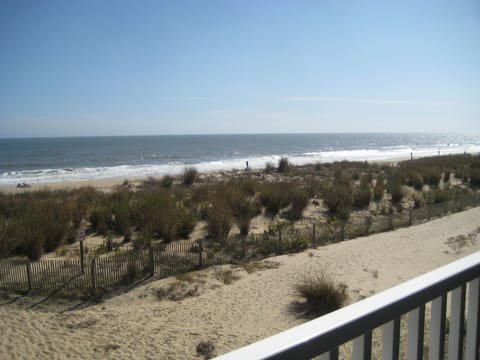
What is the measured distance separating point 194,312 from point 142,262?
2.55m

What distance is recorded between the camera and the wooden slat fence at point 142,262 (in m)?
8.01

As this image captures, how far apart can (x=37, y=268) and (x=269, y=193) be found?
1147 cm

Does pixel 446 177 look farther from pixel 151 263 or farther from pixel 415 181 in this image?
pixel 151 263

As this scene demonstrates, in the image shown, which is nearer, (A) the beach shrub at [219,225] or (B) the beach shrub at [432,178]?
(A) the beach shrub at [219,225]

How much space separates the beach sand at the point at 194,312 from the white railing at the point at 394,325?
4.92 meters

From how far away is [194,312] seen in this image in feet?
23.5

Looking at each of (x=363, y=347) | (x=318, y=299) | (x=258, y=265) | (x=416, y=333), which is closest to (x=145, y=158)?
(x=258, y=265)

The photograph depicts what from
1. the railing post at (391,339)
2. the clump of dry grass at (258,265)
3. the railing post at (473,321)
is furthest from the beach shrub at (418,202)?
the railing post at (391,339)

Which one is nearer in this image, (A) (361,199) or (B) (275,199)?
(B) (275,199)

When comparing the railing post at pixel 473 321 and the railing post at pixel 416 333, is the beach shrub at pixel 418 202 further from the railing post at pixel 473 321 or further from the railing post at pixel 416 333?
the railing post at pixel 416 333

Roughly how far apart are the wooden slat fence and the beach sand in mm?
419

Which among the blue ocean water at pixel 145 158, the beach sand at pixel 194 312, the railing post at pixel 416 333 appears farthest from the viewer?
the blue ocean water at pixel 145 158

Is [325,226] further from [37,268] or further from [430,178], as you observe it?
[430,178]

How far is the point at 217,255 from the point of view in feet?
33.5
